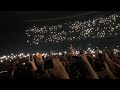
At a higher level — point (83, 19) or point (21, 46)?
point (83, 19)

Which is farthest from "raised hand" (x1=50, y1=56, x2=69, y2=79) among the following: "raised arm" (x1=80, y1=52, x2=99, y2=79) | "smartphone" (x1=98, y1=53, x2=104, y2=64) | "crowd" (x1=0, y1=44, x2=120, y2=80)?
"smartphone" (x1=98, y1=53, x2=104, y2=64)

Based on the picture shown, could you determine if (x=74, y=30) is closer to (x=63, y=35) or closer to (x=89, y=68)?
(x=63, y=35)

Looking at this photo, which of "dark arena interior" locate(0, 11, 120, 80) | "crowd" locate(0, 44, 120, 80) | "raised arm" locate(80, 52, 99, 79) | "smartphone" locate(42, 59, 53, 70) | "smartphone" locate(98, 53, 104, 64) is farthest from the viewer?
"dark arena interior" locate(0, 11, 120, 80)

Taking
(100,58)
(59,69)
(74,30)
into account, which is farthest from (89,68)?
(74,30)

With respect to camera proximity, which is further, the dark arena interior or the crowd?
the dark arena interior

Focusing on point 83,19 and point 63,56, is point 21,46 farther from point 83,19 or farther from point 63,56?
point 83,19

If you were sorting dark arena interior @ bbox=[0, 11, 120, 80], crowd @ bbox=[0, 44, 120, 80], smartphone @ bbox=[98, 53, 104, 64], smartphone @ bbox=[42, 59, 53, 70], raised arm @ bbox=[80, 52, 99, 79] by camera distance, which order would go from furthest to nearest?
dark arena interior @ bbox=[0, 11, 120, 80], smartphone @ bbox=[98, 53, 104, 64], smartphone @ bbox=[42, 59, 53, 70], crowd @ bbox=[0, 44, 120, 80], raised arm @ bbox=[80, 52, 99, 79]

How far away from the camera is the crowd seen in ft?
7.24

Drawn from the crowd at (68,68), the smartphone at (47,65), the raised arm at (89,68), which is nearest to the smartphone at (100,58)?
the crowd at (68,68)

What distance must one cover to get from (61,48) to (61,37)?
0.21 meters

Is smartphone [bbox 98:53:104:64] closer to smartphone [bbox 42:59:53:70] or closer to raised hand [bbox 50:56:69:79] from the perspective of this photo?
raised hand [bbox 50:56:69:79]

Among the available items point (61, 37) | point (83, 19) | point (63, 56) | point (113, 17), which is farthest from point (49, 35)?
point (113, 17)

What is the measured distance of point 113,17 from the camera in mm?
2961

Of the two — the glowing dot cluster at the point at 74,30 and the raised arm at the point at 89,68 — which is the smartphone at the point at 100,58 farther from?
the glowing dot cluster at the point at 74,30
